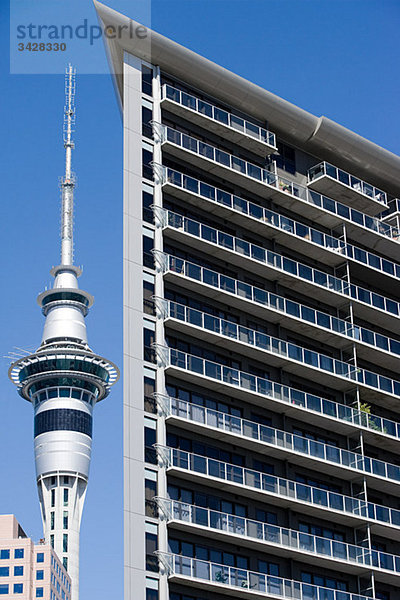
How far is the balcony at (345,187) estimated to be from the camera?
226 ft

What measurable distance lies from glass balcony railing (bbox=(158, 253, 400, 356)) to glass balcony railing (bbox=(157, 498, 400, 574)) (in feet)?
43.0

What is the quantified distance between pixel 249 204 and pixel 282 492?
17885mm

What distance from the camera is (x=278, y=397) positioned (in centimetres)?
5906

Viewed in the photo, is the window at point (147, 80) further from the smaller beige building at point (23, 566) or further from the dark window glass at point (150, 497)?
the smaller beige building at point (23, 566)

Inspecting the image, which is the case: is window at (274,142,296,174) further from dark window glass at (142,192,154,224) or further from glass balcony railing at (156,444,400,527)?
glass balcony railing at (156,444,400,527)

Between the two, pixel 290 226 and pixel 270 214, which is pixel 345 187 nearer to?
pixel 290 226

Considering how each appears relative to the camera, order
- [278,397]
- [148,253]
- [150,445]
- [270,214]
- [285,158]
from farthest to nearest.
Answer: [285,158], [270,214], [278,397], [148,253], [150,445]

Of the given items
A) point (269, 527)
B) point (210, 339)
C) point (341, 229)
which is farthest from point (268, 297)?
point (269, 527)

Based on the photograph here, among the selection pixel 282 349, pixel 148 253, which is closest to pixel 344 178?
pixel 282 349

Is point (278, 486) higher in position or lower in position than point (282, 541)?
higher

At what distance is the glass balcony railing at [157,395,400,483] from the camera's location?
5453 cm

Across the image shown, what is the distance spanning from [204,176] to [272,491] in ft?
64.9

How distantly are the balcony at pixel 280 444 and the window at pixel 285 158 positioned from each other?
64.5 ft

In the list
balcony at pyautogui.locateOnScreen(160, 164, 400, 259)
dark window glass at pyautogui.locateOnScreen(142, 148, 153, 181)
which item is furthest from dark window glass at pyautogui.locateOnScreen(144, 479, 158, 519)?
dark window glass at pyautogui.locateOnScreen(142, 148, 153, 181)
